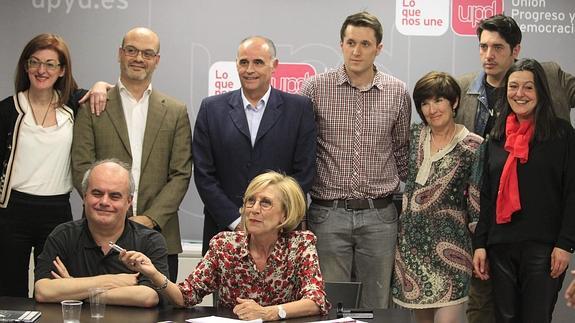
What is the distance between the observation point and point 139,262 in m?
3.09

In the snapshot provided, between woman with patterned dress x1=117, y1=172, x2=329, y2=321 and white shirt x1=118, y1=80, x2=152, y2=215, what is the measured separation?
1.00m

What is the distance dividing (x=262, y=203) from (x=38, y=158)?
1.39m

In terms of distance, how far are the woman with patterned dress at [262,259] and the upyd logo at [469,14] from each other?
93.7 inches

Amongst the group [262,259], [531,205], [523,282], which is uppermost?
[531,205]

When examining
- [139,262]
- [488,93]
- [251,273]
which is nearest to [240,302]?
[251,273]

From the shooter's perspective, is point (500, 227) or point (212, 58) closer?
point (500, 227)

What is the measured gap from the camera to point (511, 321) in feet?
12.8

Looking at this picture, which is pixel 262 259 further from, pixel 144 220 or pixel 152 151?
pixel 152 151

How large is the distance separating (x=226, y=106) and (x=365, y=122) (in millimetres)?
706

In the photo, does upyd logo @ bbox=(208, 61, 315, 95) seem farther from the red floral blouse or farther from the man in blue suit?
the red floral blouse

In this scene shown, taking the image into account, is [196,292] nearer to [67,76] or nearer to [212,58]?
[67,76]

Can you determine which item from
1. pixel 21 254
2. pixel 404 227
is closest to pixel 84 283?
pixel 21 254

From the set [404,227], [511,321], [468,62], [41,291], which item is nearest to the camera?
[41,291]

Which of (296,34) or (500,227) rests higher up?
(296,34)
